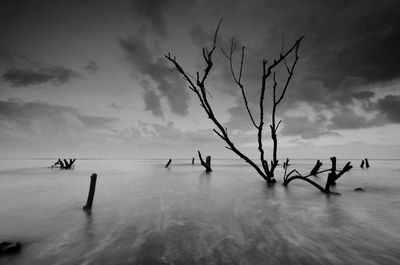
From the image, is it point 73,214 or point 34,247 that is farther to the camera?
point 73,214

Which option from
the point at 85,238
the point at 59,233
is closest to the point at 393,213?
the point at 85,238

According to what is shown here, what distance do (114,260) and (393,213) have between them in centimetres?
1027

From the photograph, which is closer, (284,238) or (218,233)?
(284,238)

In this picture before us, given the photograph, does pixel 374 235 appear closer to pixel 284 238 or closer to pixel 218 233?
pixel 284 238

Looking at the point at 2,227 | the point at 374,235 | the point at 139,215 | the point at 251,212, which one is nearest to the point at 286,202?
the point at 251,212

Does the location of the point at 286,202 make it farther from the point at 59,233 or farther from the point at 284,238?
the point at 59,233

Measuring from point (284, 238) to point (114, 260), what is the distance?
4155 mm

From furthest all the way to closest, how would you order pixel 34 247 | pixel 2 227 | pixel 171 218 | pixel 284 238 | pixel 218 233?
pixel 171 218 → pixel 2 227 → pixel 218 233 → pixel 284 238 → pixel 34 247

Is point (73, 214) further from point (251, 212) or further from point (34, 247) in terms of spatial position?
point (251, 212)

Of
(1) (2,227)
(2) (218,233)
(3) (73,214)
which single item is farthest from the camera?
(3) (73,214)

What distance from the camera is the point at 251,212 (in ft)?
29.8

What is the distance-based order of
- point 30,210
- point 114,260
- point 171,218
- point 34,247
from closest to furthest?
point 114,260 → point 34,247 → point 171,218 → point 30,210

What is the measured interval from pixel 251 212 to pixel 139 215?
438 centimetres

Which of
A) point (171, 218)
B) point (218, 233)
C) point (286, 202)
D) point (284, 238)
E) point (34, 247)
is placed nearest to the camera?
point (34, 247)
